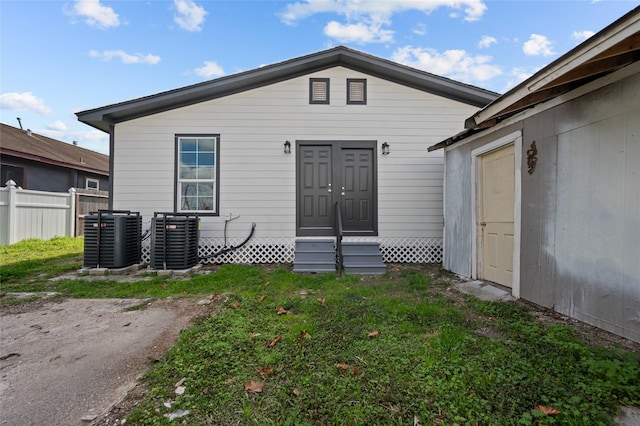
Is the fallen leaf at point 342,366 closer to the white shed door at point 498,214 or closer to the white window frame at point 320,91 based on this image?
the white shed door at point 498,214

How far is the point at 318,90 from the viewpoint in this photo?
6.36 m

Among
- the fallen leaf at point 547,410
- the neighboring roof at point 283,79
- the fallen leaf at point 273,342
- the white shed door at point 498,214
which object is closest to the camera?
the fallen leaf at point 547,410

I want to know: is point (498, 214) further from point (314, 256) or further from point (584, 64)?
point (314, 256)

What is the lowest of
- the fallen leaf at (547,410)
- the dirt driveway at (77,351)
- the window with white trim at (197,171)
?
the dirt driveway at (77,351)

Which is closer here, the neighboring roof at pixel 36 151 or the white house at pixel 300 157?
the white house at pixel 300 157

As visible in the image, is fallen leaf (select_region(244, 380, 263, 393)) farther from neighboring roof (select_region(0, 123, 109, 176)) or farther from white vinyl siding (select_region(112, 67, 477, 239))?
neighboring roof (select_region(0, 123, 109, 176))

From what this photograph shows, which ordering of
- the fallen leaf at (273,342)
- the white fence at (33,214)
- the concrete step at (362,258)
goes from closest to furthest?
the fallen leaf at (273,342) < the concrete step at (362,258) < the white fence at (33,214)

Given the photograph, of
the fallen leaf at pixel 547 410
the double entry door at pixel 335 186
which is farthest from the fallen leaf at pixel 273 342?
the double entry door at pixel 335 186

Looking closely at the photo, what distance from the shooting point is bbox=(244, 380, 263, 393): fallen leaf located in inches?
71.4

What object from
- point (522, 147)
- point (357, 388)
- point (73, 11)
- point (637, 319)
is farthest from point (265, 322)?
point (73, 11)

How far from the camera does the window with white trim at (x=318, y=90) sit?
6.34 m

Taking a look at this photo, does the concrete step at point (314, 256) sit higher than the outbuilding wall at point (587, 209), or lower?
lower

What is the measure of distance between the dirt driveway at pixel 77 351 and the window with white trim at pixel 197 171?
9.33 ft

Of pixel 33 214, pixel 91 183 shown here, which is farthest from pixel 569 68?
pixel 91 183
